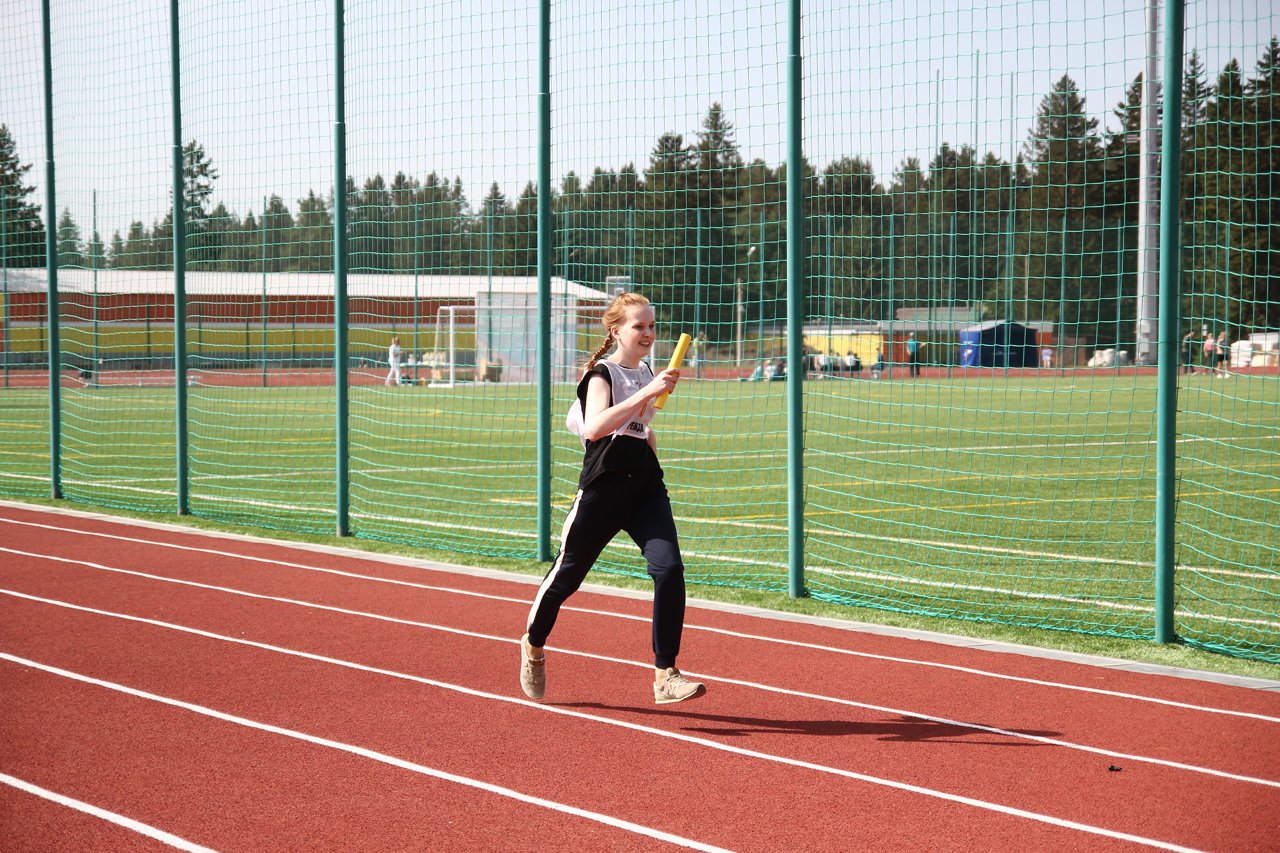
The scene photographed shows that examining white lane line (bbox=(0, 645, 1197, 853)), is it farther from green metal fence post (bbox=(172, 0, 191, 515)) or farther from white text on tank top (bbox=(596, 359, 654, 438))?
green metal fence post (bbox=(172, 0, 191, 515))

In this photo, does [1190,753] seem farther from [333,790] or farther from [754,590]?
[754,590]

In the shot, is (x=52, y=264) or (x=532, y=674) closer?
(x=532, y=674)

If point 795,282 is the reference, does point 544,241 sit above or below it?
above

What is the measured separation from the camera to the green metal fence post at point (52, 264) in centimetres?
1437

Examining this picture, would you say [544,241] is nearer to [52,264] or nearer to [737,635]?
[737,635]

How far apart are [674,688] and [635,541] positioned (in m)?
0.66

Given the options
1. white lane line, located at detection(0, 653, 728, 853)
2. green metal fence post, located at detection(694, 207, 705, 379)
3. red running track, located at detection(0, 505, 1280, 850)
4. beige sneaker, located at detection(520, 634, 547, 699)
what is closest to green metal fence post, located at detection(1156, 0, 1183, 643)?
red running track, located at detection(0, 505, 1280, 850)

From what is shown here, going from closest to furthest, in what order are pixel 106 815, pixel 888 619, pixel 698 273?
1. pixel 106 815
2. pixel 888 619
3. pixel 698 273

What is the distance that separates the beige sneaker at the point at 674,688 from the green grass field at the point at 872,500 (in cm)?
270

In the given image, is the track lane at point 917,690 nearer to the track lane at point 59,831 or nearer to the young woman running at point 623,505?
the young woman running at point 623,505

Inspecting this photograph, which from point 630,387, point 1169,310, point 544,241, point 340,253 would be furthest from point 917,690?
point 340,253

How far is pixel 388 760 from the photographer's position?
5.25 m

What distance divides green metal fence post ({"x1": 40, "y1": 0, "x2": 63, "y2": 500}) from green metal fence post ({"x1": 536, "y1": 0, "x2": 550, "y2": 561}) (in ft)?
22.5

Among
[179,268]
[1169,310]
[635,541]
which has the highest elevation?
[179,268]
